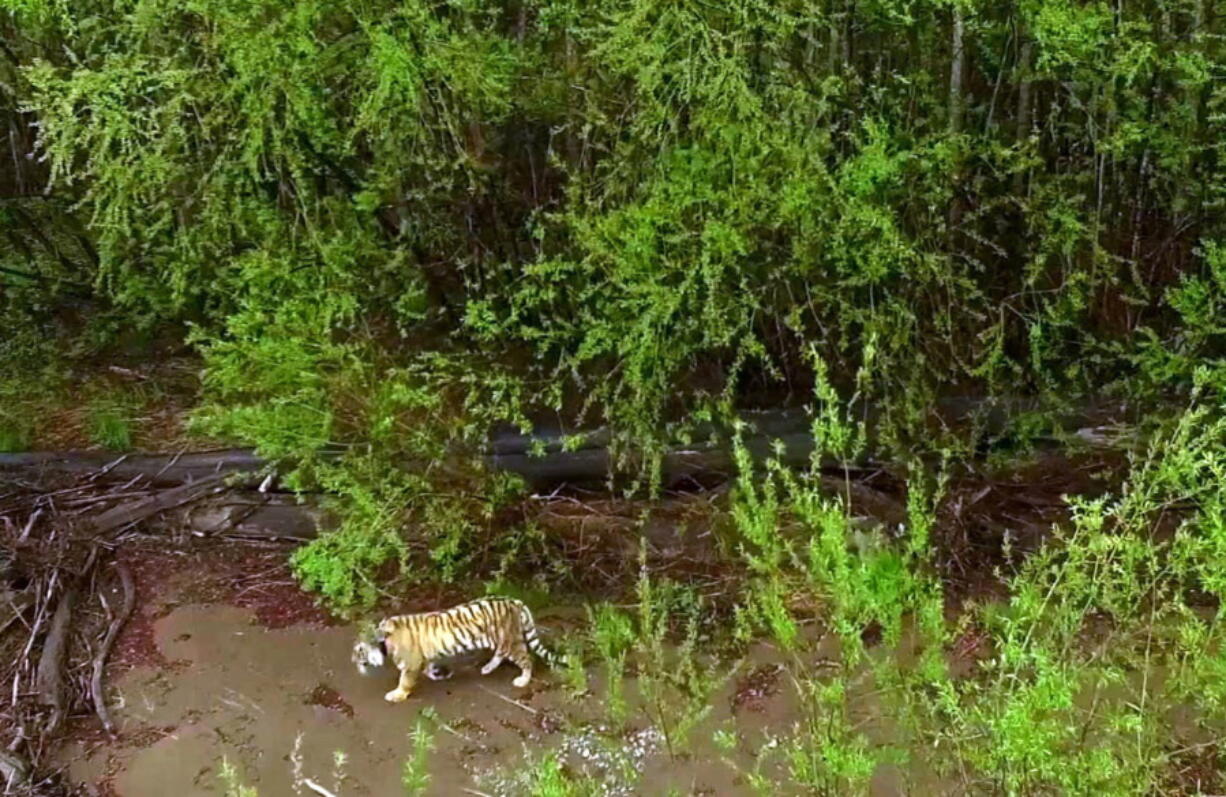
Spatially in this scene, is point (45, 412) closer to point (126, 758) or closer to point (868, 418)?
point (126, 758)

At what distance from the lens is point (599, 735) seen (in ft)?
13.4

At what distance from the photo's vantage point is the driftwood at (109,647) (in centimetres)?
427

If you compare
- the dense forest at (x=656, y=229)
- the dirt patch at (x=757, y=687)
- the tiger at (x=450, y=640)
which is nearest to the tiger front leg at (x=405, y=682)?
the tiger at (x=450, y=640)

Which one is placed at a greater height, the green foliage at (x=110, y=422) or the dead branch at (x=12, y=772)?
the green foliage at (x=110, y=422)

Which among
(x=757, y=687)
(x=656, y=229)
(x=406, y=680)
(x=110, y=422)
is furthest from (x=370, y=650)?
(x=110, y=422)

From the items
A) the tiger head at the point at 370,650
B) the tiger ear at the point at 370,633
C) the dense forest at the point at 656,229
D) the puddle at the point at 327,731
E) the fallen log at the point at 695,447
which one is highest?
the dense forest at the point at 656,229

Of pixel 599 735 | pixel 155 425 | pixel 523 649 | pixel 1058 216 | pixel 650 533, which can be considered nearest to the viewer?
pixel 599 735

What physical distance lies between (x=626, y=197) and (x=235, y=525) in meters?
2.34

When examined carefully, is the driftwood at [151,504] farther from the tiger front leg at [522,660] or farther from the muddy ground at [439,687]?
the tiger front leg at [522,660]

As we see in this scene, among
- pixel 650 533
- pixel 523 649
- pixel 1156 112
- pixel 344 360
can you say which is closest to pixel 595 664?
pixel 523 649

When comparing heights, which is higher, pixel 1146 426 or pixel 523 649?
pixel 1146 426

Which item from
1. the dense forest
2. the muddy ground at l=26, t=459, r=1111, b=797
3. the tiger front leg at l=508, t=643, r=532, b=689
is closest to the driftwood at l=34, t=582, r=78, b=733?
the muddy ground at l=26, t=459, r=1111, b=797

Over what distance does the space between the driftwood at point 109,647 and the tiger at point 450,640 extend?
0.90 meters

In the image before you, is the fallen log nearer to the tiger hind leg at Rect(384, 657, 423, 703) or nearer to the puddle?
the puddle
